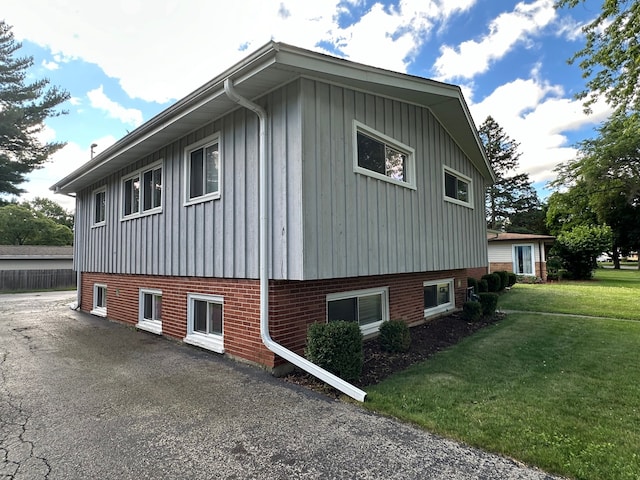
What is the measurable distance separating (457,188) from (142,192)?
24.4 feet

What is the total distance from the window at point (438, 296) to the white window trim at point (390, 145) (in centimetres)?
284

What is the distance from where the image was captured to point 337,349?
4223mm

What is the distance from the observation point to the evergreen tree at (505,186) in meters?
40.6

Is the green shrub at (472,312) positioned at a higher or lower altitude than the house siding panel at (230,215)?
lower

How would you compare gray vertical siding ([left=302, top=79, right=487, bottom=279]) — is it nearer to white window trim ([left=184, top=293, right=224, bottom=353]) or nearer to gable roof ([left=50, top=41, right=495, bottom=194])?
gable roof ([left=50, top=41, right=495, bottom=194])

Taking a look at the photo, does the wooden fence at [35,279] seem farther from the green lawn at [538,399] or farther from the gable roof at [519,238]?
the gable roof at [519,238]

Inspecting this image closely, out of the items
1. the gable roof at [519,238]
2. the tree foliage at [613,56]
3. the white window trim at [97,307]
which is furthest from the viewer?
the gable roof at [519,238]

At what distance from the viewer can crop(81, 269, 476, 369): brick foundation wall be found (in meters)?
4.77

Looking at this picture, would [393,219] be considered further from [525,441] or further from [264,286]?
[525,441]

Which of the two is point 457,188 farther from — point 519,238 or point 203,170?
point 519,238

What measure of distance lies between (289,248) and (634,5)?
900 centimetres

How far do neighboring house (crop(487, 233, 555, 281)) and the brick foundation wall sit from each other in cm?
1403

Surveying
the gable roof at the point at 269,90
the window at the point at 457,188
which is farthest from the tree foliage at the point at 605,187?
the gable roof at the point at 269,90

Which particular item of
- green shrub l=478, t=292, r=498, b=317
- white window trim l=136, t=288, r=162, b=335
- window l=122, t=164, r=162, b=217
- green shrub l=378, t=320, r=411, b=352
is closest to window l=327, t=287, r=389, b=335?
green shrub l=378, t=320, r=411, b=352
